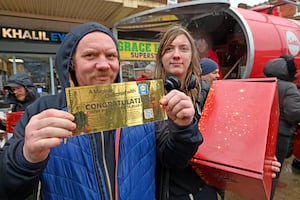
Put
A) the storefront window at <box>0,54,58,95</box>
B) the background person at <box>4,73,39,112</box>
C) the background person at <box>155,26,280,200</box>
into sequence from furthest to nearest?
the storefront window at <box>0,54,58,95</box> → the background person at <box>4,73,39,112</box> → the background person at <box>155,26,280,200</box>

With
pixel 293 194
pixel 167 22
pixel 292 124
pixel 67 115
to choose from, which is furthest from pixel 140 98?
pixel 167 22

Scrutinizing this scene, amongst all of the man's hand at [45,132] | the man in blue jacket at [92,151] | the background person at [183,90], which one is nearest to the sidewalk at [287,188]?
the background person at [183,90]

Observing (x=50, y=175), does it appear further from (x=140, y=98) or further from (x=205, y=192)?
(x=205, y=192)

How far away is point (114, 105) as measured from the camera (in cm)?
92

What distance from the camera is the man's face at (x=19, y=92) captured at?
3.31 meters

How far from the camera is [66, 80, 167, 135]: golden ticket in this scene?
0.85 meters

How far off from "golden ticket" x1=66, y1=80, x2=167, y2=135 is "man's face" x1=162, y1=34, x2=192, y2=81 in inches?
21.9

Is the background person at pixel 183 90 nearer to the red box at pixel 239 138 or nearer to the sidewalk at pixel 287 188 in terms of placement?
the red box at pixel 239 138

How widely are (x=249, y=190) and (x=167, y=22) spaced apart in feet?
16.6

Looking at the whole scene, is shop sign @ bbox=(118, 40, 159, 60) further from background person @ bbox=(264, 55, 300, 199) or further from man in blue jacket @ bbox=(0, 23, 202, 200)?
man in blue jacket @ bbox=(0, 23, 202, 200)

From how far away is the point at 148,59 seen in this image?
8547mm

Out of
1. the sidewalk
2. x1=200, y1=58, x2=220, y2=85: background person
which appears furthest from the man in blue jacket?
the sidewalk

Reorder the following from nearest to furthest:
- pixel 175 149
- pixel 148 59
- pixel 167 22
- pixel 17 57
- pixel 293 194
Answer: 1. pixel 175 149
2. pixel 293 194
3. pixel 167 22
4. pixel 17 57
5. pixel 148 59

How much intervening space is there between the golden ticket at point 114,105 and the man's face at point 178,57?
0.56 metres
